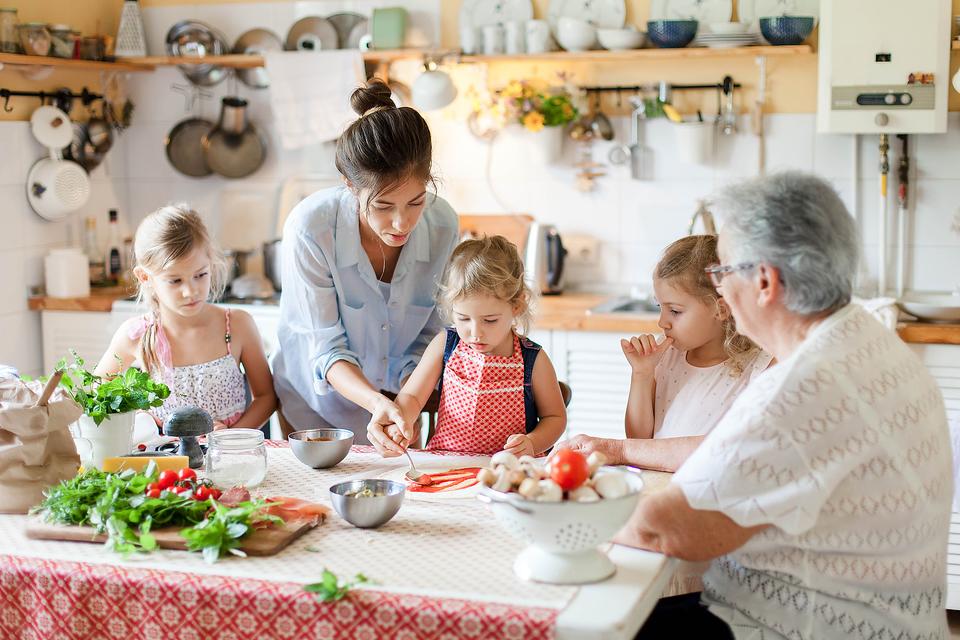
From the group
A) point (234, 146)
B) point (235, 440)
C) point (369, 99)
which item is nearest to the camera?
point (235, 440)

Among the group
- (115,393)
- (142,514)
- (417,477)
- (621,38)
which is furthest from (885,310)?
(142,514)

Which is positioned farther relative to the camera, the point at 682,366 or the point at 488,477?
the point at 682,366

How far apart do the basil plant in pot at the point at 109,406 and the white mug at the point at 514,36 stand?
7.60ft

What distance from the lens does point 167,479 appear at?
1.84 metres

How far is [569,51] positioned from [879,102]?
109 centimetres

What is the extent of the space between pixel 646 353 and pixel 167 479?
103cm

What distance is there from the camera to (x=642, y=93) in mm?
4035

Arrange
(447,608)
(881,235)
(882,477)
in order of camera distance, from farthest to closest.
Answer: (881,235) < (882,477) < (447,608)

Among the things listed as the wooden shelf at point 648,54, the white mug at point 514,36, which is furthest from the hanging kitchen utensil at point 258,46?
the white mug at point 514,36

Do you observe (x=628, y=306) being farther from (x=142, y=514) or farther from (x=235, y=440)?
→ (x=142, y=514)

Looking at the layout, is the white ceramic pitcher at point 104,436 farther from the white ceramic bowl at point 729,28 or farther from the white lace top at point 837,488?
the white ceramic bowl at point 729,28

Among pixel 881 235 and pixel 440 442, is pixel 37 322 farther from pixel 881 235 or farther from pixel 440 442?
pixel 881 235

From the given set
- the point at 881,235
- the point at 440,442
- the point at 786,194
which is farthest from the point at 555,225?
the point at 786,194

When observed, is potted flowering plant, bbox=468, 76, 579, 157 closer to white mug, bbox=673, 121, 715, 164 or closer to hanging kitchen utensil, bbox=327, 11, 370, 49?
white mug, bbox=673, 121, 715, 164
